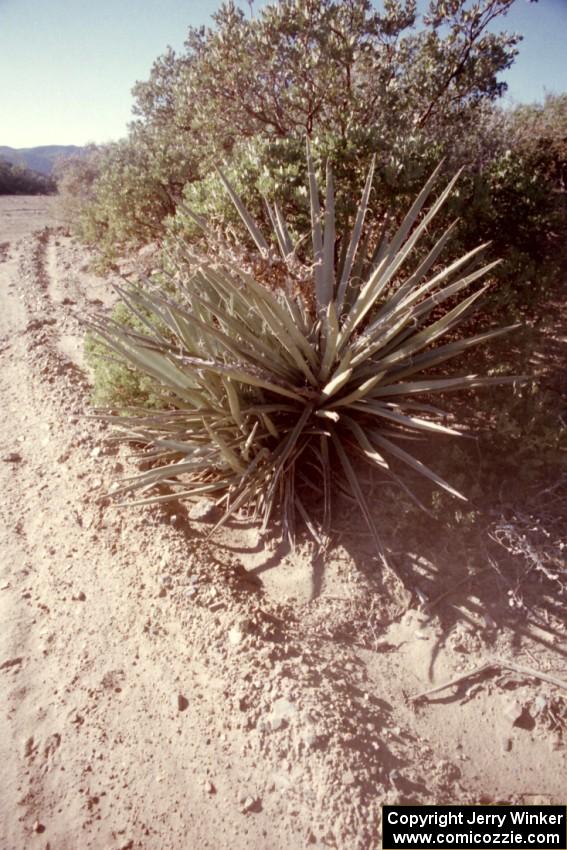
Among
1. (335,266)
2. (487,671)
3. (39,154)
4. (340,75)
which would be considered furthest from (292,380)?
(39,154)

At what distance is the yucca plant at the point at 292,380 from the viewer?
7.90ft

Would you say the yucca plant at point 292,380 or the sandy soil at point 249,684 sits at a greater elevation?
the yucca plant at point 292,380

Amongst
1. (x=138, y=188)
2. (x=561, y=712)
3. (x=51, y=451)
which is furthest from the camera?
(x=138, y=188)

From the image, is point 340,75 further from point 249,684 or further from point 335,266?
point 249,684

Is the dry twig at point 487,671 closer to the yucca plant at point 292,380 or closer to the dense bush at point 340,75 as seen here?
the yucca plant at point 292,380

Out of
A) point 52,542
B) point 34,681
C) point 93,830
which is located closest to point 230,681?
point 93,830

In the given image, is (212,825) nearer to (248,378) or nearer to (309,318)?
(248,378)

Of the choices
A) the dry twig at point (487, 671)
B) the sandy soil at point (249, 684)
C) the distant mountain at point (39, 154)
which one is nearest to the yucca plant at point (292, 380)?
the sandy soil at point (249, 684)

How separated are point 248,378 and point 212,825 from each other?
5.60ft

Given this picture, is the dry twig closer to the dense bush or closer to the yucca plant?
the yucca plant

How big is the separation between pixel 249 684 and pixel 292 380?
1.47 meters

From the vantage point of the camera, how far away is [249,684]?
1.99 metres

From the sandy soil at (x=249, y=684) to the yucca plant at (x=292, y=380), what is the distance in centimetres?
33

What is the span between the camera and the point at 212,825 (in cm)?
167
